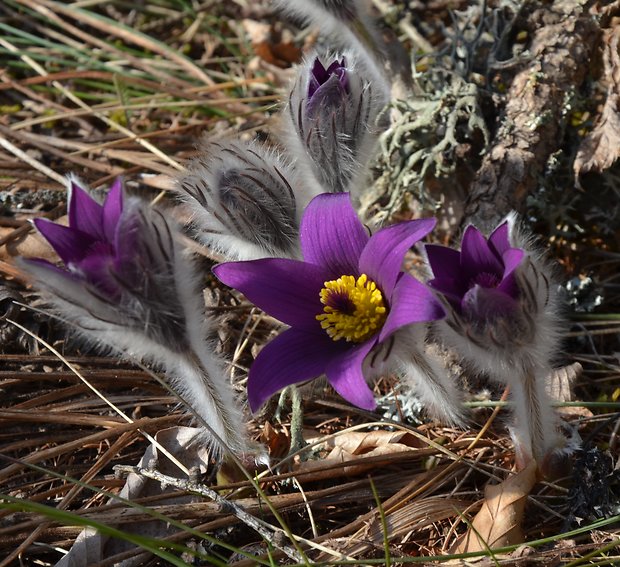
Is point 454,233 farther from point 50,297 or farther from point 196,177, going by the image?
point 50,297

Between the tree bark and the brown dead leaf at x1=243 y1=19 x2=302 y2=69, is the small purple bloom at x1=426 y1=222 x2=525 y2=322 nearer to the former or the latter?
the tree bark

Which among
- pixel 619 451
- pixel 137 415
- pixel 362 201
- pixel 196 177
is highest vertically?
pixel 196 177

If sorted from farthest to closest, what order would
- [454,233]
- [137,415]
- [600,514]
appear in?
1. [454,233]
2. [137,415]
3. [600,514]

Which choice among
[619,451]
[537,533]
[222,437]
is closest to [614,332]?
[619,451]

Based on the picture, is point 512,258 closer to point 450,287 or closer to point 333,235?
point 450,287

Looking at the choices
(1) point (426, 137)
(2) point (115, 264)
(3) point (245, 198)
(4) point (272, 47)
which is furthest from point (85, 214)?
(4) point (272, 47)
